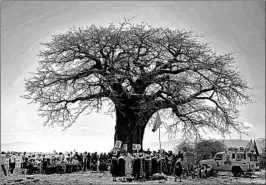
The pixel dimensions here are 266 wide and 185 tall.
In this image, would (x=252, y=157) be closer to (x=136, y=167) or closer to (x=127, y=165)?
(x=136, y=167)

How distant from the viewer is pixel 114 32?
79.7ft

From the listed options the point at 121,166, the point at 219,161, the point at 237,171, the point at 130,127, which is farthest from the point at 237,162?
the point at 130,127

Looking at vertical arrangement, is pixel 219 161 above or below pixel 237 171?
Result: above

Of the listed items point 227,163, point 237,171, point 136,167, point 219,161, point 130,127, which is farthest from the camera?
point 130,127

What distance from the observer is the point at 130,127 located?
2589 cm

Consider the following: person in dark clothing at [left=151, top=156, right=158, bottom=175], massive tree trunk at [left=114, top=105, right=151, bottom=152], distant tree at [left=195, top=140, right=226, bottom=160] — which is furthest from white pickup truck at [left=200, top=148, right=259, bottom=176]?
distant tree at [left=195, top=140, right=226, bottom=160]

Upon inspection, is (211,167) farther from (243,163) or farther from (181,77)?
(181,77)

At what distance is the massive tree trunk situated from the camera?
2575 centimetres

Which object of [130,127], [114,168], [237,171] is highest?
[130,127]

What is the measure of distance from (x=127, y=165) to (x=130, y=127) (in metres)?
7.28

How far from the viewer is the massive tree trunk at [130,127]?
2575cm

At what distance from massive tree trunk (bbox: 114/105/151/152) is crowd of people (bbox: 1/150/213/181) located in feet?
6.95

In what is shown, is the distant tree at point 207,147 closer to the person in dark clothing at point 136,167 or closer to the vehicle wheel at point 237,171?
the vehicle wheel at point 237,171

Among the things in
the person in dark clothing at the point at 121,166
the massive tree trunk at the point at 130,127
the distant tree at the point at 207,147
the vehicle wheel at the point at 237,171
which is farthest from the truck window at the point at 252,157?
the distant tree at the point at 207,147
